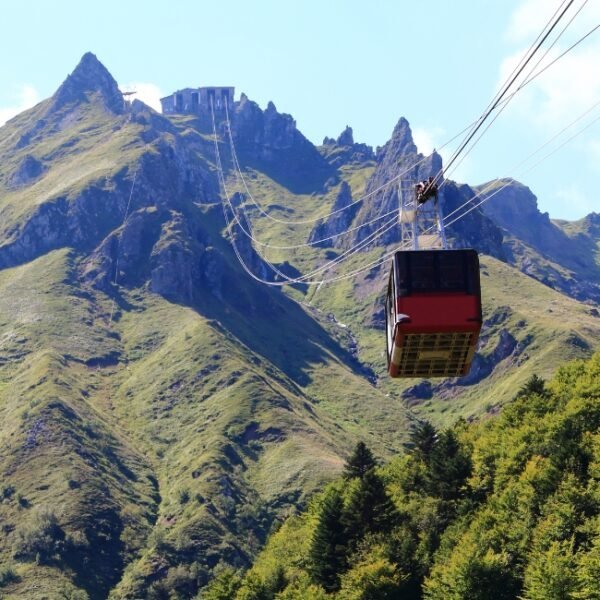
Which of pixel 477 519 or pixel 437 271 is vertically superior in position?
pixel 437 271

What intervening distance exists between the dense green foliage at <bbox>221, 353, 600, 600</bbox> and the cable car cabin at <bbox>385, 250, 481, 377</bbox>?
27.6m

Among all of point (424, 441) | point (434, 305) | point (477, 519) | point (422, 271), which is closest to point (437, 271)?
point (422, 271)

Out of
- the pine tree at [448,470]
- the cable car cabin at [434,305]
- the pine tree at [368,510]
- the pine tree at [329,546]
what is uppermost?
the cable car cabin at [434,305]

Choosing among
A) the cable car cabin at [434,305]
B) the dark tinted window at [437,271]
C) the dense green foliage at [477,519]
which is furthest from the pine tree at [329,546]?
the dark tinted window at [437,271]

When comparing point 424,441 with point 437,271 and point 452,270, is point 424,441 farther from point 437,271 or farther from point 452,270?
point 437,271

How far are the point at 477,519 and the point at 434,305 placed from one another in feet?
186

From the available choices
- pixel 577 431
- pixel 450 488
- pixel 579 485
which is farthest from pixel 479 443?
pixel 579 485

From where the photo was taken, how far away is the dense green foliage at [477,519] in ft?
292

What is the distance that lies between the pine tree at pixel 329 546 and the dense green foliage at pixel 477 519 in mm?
128

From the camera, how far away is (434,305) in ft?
186

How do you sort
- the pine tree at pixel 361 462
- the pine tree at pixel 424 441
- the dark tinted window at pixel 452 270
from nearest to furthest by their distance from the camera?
1. the dark tinted window at pixel 452 270
2. the pine tree at pixel 361 462
3. the pine tree at pixel 424 441

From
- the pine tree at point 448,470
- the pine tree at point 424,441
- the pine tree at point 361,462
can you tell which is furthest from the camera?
the pine tree at point 424,441

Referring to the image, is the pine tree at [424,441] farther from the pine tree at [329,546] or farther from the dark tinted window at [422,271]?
the dark tinted window at [422,271]

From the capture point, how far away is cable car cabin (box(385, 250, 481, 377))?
185 feet
